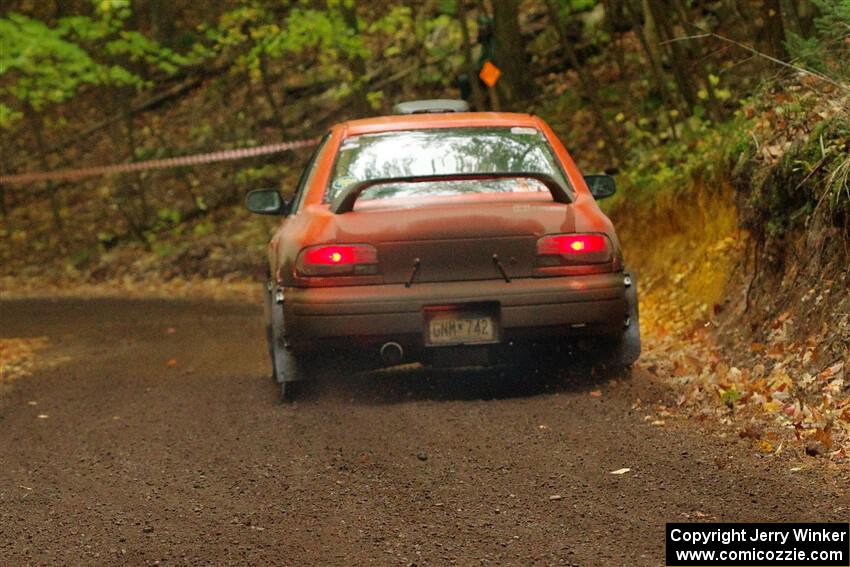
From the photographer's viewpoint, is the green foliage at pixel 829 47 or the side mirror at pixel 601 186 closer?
A: the green foliage at pixel 829 47

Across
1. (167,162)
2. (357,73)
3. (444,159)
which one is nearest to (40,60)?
(167,162)

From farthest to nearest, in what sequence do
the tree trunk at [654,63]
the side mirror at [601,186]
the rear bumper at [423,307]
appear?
the tree trunk at [654,63]
the side mirror at [601,186]
the rear bumper at [423,307]

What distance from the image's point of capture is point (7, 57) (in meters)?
20.8

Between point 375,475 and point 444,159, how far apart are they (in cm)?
302

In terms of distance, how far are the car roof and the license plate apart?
1665 millimetres

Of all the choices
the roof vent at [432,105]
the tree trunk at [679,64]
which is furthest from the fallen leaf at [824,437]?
the tree trunk at [679,64]

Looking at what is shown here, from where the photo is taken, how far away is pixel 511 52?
2134 centimetres

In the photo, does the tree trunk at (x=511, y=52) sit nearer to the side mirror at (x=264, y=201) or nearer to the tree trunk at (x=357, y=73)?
the tree trunk at (x=357, y=73)

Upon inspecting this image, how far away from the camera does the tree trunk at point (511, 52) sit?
68.5ft

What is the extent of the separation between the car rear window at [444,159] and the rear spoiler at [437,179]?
24 cm

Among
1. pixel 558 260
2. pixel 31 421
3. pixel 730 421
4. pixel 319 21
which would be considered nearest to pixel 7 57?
pixel 319 21

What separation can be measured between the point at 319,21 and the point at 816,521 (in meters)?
17.2

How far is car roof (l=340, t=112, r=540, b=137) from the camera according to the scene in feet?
29.7

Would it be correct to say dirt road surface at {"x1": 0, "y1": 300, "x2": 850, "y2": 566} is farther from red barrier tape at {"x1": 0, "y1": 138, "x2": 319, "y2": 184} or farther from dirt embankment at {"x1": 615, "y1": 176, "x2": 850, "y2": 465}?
red barrier tape at {"x1": 0, "y1": 138, "x2": 319, "y2": 184}
